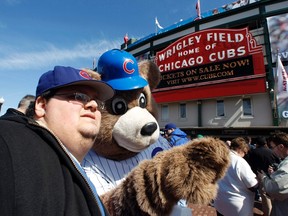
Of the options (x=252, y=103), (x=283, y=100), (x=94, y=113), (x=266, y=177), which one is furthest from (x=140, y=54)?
(x=94, y=113)

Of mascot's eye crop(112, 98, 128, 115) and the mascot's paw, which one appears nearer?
the mascot's paw

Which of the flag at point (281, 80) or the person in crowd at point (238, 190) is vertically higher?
the flag at point (281, 80)

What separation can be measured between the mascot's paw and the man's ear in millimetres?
567

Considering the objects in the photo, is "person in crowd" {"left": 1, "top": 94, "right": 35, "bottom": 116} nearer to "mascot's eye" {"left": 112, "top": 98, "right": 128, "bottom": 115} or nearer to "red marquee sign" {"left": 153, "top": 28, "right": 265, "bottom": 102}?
"mascot's eye" {"left": 112, "top": 98, "right": 128, "bottom": 115}

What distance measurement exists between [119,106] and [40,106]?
2.74 feet

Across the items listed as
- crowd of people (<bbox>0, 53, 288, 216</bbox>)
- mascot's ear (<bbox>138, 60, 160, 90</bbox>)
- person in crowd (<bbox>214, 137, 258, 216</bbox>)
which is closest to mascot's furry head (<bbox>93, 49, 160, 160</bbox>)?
mascot's ear (<bbox>138, 60, 160, 90</bbox>)

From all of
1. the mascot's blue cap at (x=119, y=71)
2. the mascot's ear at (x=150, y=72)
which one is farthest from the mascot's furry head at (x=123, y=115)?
the mascot's ear at (x=150, y=72)

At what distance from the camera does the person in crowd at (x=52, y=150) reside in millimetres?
611

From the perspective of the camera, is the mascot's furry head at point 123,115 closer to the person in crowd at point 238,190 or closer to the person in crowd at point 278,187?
the person in crowd at point 278,187

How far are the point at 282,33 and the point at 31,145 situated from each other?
15.7 m

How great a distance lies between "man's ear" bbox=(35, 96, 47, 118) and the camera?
3.50 feet

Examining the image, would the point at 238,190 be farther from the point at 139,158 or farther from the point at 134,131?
the point at 134,131

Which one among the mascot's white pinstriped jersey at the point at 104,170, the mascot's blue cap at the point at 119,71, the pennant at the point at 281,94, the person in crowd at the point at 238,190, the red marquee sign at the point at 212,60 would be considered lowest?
the person in crowd at the point at 238,190

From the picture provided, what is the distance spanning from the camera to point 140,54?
67.0 ft
